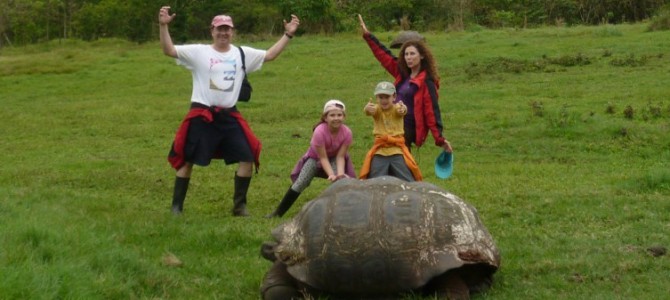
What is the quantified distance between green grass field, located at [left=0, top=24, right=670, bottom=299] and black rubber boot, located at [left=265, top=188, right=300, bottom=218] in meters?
0.18

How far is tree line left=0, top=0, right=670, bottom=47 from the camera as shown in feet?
111

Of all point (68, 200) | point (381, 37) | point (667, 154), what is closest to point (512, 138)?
point (667, 154)

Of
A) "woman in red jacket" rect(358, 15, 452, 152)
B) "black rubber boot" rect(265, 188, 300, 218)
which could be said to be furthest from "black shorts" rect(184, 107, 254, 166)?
"woman in red jacket" rect(358, 15, 452, 152)

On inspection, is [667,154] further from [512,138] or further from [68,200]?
[68,200]

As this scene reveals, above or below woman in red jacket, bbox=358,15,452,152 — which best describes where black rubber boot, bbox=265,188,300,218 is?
below

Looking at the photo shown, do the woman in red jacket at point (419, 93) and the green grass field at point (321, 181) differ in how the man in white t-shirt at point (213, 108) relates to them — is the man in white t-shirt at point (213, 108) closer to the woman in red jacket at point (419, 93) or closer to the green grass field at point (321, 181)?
the green grass field at point (321, 181)

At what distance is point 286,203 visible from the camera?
27.6ft

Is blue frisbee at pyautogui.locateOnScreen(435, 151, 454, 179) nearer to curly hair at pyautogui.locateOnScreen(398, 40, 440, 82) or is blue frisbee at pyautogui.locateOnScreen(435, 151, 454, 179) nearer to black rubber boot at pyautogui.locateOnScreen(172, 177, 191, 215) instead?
curly hair at pyautogui.locateOnScreen(398, 40, 440, 82)

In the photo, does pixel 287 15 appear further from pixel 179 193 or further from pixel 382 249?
pixel 382 249

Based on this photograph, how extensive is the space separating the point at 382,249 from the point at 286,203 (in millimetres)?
2989

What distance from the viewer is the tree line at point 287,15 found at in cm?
3388

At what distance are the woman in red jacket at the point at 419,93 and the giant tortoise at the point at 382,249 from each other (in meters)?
2.27

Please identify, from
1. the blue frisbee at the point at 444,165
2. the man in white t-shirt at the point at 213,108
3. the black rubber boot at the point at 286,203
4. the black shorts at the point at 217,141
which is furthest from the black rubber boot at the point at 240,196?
the blue frisbee at the point at 444,165

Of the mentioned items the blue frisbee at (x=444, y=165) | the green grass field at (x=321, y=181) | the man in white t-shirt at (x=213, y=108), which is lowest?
the green grass field at (x=321, y=181)
